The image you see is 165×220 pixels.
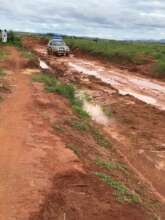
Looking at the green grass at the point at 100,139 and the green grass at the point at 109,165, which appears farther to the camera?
the green grass at the point at 100,139

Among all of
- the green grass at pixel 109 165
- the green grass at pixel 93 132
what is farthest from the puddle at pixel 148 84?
the green grass at pixel 109 165

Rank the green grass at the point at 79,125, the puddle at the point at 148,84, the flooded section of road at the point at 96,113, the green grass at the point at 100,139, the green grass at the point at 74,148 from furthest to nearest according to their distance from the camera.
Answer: the puddle at the point at 148,84 < the flooded section of road at the point at 96,113 < the green grass at the point at 79,125 < the green grass at the point at 100,139 < the green grass at the point at 74,148

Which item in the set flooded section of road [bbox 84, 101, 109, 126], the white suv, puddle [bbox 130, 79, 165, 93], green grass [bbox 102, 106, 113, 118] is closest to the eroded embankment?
green grass [bbox 102, 106, 113, 118]

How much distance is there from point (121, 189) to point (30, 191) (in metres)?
1.60

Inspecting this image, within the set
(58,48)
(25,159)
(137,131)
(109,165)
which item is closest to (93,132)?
(137,131)

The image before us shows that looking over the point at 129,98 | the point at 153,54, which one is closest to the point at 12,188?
the point at 129,98

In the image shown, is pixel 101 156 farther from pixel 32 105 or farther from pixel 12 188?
pixel 32 105

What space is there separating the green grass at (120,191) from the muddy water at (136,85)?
9.35 metres

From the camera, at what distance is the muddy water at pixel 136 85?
19.0 meters

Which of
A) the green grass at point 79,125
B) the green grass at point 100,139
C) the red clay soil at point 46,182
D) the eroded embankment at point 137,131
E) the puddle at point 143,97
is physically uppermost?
the red clay soil at point 46,182

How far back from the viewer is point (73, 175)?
299 inches

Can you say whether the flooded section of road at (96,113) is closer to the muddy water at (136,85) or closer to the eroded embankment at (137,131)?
the eroded embankment at (137,131)

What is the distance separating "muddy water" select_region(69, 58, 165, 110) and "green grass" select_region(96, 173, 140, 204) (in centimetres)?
935

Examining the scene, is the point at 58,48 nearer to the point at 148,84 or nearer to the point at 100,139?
the point at 148,84
